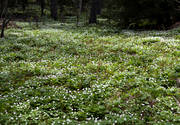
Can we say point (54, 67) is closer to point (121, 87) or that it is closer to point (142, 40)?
point (121, 87)

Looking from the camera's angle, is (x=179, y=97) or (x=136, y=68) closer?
(x=179, y=97)

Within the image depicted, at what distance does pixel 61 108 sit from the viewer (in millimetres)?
6812

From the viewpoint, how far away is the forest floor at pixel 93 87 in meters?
6.27

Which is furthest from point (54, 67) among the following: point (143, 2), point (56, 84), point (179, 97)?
point (143, 2)

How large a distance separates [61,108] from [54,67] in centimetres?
436

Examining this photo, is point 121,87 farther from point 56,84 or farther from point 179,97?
point 56,84

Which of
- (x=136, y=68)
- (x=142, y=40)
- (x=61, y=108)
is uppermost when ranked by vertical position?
(x=142, y=40)

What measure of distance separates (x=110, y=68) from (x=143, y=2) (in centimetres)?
1559

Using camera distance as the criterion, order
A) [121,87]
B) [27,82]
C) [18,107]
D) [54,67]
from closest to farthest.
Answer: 1. [18,107]
2. [121,87]
3. [27,82]
4. [54,67]

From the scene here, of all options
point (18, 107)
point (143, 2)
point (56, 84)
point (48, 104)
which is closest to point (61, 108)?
point (48, 104)

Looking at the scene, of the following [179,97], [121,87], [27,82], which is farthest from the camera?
[27,82]

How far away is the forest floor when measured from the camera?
6.27 metres

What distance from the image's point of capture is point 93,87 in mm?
8273

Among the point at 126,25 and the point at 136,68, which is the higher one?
the point at 126,25
